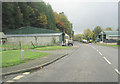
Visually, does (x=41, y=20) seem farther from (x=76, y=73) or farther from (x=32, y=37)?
(x=76, y=73)

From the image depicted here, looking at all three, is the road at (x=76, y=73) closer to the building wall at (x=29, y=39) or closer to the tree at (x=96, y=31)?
the building wall at (x=29, y=39)

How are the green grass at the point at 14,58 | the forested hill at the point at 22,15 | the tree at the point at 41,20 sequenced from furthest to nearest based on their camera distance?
the tree at the point at 41,20 < the forested hill at the point at 22,15 < the green grass at the point at 14,58

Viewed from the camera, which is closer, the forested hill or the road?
the road

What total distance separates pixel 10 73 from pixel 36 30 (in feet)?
129

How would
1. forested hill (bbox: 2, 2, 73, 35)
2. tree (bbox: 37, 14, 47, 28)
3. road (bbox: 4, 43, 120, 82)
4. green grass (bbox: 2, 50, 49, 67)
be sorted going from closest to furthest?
road (bbox: 4, 43, 120, 82) < green grass (bbox: 2, 50, 49, 67) < forested hill (bbox: 2, 2, 73, 35) < tree (bbox: 37, 14, 47, 28)

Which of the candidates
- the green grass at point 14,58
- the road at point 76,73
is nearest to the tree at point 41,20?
the green grass at point 14,58

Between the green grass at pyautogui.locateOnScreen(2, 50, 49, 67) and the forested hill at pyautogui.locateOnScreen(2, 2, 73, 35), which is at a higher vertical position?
the forested hill at pyautogui.locateOnScreen(2, 2, 73, 35)

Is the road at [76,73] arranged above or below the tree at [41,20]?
below

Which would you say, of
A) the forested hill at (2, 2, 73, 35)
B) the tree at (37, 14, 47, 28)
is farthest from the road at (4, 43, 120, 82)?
the tree at (37, 14, 47, 28)

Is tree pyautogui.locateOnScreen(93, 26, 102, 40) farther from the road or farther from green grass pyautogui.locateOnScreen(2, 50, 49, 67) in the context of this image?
the road

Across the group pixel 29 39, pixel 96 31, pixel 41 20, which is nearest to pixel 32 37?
pixel 29 39

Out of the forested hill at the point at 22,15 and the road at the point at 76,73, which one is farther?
the forested hill at the point at 22,15

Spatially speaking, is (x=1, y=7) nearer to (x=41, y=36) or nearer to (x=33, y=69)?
(x=41, y=36)

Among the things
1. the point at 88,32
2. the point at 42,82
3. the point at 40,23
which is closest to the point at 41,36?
the point at 40,23
